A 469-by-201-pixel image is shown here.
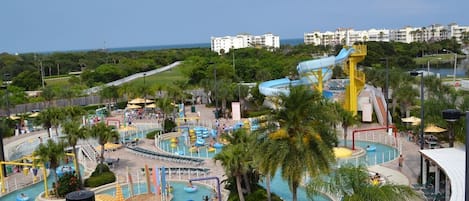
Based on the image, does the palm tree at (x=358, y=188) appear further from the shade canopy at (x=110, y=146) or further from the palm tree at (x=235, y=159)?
the shade canopy at (x=110, y=146)

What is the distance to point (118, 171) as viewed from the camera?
29.4 metres

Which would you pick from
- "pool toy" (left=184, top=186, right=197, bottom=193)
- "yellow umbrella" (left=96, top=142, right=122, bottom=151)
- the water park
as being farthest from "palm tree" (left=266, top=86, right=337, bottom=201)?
"yellow umbrella" (left=96, top=142, right=122, bottom=151)

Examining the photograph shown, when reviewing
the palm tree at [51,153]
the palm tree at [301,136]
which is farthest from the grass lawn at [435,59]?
the palm tree at [301,136]

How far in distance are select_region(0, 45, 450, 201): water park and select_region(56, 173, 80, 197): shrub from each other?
678 millimetres

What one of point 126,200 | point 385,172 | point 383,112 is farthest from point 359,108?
point 126,200

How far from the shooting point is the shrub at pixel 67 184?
968 inches

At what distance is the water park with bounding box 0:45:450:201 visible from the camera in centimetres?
2392

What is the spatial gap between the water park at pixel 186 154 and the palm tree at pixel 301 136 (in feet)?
1.98

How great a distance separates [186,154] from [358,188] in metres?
20.7

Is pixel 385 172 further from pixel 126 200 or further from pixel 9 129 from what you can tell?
pixel 9 129

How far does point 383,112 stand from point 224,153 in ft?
79.7

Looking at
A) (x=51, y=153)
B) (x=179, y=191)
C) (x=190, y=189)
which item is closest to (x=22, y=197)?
(x=51, y=153)

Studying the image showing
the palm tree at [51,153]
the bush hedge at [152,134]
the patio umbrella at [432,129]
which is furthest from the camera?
the bush hedge at [152,134]

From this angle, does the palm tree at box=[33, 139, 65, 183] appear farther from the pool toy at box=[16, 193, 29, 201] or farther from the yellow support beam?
the yellow support beam
